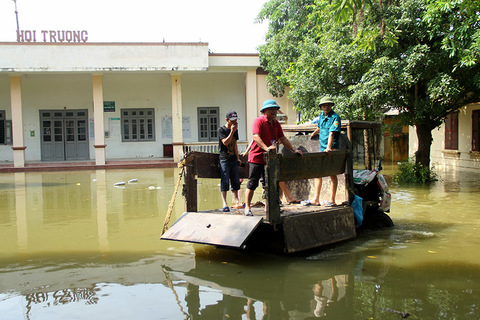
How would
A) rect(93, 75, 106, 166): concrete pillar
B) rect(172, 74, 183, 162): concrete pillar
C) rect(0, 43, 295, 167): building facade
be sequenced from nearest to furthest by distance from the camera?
rect(93, 75, 106, 166): concrete pillar → rect(0, 43, 295, 167): building facade → rect(172, 74, 183, 162): concrete pillar

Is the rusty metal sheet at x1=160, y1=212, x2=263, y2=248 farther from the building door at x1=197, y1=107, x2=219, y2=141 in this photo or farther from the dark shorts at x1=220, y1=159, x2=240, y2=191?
the building door at x1=197, y1=107, x2=219, y2=141

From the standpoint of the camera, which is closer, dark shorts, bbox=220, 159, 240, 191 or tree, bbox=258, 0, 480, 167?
dark shorts, bbox=220, 159, 240, 191

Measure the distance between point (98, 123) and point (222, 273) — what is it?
15.8 metres

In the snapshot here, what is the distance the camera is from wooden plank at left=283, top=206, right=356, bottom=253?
16.7ft

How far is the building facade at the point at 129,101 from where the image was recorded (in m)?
19.2

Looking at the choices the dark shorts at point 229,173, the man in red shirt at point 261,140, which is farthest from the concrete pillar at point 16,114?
the man in red shirt at point 261,140

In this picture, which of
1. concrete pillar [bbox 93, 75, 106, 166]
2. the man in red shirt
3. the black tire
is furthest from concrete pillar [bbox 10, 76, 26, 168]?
the black tire

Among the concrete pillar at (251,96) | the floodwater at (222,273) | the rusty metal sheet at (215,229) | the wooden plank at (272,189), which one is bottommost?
the floodwater at (222,273)

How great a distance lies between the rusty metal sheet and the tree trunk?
872cm

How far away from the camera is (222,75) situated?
73.3ft

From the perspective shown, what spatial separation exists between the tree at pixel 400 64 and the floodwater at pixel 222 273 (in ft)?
11.0

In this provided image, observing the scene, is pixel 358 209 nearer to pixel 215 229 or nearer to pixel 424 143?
pixel 215 229

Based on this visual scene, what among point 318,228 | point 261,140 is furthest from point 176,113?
point 318,228

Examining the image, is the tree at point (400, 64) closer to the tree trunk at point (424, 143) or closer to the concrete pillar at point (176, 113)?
the tree trunk at point (424, 143)
